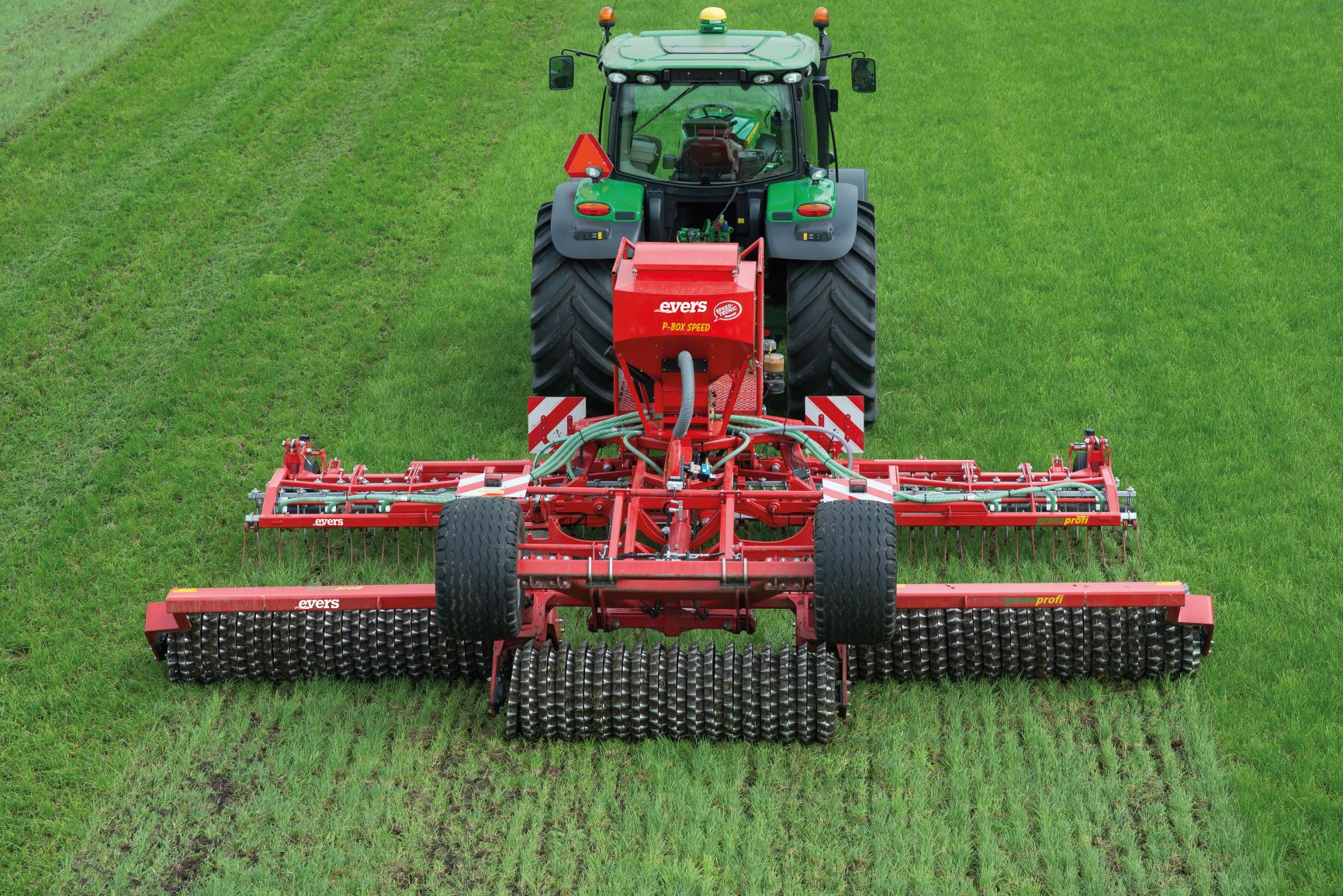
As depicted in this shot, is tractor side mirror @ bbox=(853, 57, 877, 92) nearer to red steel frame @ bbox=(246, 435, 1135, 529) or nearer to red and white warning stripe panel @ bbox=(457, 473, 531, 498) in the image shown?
red steel frame @ bbox=(246, 435, 1135, 529)

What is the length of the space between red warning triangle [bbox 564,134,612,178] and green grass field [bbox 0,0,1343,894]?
1.53 metres

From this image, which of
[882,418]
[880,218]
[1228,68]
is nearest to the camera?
[882,418]

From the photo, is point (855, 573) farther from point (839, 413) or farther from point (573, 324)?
point (573, 324)

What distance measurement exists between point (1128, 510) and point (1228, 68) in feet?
27.2

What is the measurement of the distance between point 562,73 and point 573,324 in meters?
1.53

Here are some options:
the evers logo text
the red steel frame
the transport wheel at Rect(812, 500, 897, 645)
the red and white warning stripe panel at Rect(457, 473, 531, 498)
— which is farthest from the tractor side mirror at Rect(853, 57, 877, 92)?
the transport wheel at Rect(812, 500, 897, 645)

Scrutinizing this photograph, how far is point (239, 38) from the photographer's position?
14.6m

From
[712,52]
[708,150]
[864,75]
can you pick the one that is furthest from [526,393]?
[864,75]

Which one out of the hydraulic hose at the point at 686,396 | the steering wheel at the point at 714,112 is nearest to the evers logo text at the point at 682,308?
the hydraulic hose at the point at 686,396

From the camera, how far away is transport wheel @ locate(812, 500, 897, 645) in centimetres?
539

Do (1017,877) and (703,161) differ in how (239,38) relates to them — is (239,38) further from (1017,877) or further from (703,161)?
(1017,877)

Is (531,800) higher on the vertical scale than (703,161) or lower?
lower

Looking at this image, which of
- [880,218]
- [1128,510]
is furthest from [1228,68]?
[1128,510]

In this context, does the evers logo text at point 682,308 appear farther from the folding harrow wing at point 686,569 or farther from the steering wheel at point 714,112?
the steering wheel at point 714,112
